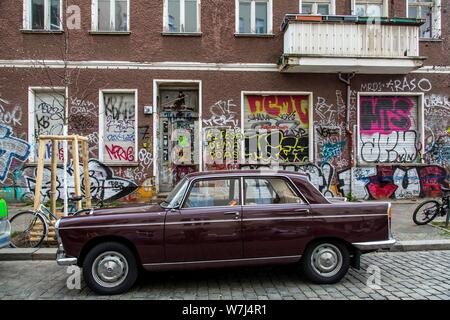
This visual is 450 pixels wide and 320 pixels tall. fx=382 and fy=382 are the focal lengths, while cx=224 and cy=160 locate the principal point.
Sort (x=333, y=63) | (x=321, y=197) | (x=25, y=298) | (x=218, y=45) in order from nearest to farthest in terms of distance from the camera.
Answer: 1. (x=25, y=298)
2. (x=321, y=197)
3. (x=333, y=63)
4. (x=218, y=45)

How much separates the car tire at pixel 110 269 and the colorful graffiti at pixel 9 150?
860cm

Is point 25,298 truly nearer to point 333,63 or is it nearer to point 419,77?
point 333,63

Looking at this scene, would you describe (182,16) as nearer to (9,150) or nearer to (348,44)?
(348,44)

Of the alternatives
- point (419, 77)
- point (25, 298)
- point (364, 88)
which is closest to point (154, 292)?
point (25, 298)

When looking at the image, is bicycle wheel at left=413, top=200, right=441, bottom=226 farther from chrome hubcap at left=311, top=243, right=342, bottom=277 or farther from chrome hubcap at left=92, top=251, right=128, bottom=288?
chrome hubcap at left=92, top=251, right=128, bottom=288

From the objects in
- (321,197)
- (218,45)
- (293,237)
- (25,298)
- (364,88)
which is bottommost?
(25,298)

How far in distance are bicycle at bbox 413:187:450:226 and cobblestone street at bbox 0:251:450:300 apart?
9.72 feet

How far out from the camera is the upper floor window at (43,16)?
40.9 ft

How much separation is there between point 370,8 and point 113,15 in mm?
8850

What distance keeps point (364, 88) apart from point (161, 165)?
737 cm

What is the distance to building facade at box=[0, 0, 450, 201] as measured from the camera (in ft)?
39.9

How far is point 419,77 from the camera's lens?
1312 cm

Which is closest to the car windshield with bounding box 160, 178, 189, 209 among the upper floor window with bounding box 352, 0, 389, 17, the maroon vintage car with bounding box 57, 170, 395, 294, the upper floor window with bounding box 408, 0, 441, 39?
the maroon vintage car with bounding box 57, 170, 395, 294

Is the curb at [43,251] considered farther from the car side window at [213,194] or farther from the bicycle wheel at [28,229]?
the car side window at [213,194]
